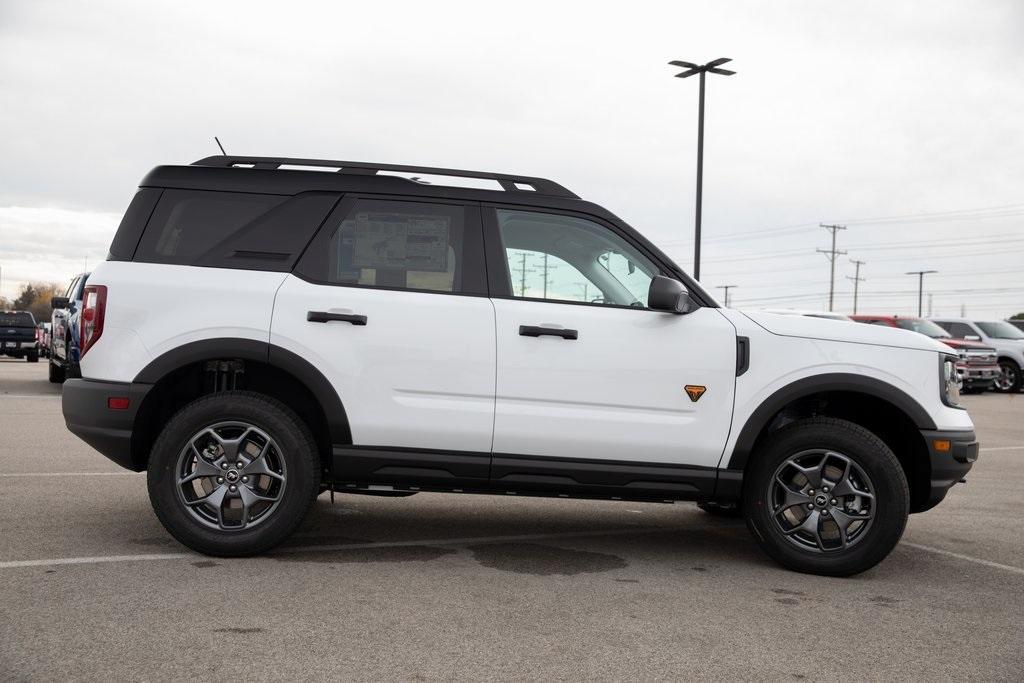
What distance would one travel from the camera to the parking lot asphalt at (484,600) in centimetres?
384

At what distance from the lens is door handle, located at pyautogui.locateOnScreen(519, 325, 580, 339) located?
5.40 meters

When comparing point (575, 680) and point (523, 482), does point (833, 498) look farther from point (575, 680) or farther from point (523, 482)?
point (575, 680)

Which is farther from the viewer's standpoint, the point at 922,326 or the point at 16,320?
the point at 16,320

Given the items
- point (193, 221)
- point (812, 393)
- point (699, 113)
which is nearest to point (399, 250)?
point (193, 221)

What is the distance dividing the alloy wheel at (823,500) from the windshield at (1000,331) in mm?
23883

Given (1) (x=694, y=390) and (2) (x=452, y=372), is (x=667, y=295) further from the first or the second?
(2) (x=452, y=372)

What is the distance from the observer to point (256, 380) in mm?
5828

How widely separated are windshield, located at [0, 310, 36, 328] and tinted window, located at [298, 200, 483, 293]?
1166 inches

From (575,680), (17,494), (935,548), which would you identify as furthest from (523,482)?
(17,494)

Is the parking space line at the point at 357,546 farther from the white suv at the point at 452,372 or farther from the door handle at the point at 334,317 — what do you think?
the door handle at the point at 334,317

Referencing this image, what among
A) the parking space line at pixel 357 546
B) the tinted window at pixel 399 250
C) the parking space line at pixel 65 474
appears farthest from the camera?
the parking space line at pixel 65 474

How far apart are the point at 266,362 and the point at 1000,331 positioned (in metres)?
25.9

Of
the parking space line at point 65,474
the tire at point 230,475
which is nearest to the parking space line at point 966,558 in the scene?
the tire at point 230,475

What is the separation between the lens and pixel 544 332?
213 inches
